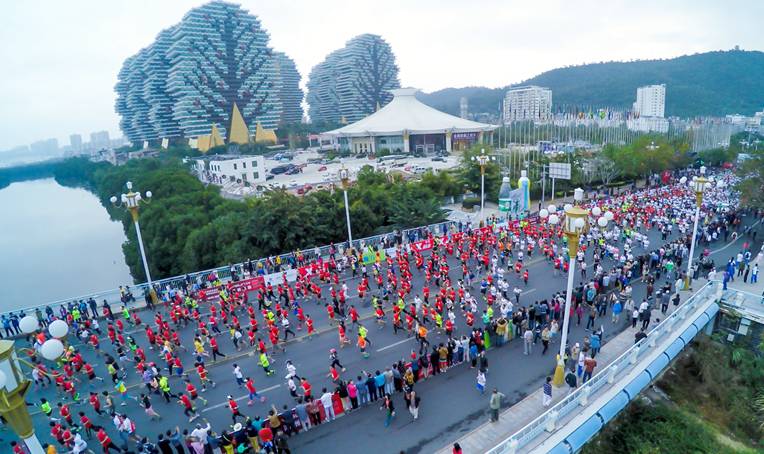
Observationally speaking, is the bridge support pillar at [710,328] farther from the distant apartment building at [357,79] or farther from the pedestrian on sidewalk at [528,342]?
the distant apartment building at [357,79]

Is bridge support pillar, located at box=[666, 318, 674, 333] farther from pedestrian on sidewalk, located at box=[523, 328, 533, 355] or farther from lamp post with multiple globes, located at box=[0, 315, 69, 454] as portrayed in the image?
lamp post with multiple globes, located at box=[0, 315, 69, 454]

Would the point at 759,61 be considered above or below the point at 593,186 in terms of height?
above

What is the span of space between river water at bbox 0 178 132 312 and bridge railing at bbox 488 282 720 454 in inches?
1632

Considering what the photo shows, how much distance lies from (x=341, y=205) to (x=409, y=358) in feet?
55.1

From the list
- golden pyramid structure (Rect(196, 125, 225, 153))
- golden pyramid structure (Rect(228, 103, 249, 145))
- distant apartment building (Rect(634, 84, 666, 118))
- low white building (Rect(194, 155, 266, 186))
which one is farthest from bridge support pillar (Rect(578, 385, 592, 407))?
distant apartment building (Rect(634, 84, 666, 118))

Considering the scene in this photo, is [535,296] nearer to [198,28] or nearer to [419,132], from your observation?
[419,132]

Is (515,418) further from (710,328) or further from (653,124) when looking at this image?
(653,124)

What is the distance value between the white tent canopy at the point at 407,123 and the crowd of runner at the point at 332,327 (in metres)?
66.4

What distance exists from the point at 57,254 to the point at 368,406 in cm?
5752

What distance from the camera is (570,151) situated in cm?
4300

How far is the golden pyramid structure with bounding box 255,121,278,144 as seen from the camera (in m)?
124

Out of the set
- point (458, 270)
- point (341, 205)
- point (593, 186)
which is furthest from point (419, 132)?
point (458, 270)


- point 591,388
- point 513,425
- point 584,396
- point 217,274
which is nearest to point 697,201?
point 591,388

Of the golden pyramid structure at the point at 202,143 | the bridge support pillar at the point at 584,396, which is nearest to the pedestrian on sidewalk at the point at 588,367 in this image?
the bridge support pillar at the point at 584,396
